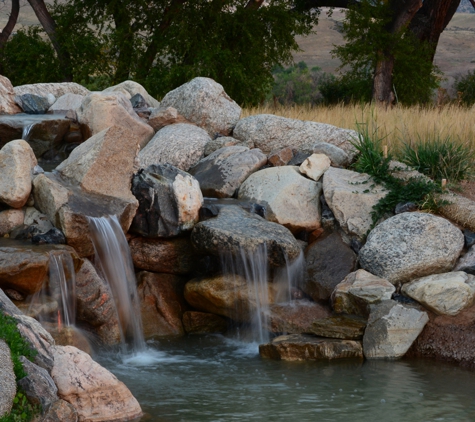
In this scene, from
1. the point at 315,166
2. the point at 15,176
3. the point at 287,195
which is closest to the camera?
the point at 15,176

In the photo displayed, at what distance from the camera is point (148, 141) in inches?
506

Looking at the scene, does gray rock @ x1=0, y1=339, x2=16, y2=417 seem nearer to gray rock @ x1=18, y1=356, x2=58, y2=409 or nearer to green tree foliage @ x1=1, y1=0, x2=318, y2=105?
gray rock @ x1=18, y1=356, x2=58, y2=409

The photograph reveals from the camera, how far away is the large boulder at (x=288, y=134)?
39.9 ft

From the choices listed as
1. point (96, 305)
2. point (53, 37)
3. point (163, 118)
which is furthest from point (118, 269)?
point (53, 37)

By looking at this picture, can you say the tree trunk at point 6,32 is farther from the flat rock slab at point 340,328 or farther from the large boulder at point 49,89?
the flat rock slab at point 340,328

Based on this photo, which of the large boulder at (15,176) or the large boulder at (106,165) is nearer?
the large boulder at (15,176)

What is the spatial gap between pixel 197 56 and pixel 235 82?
1.35 metres

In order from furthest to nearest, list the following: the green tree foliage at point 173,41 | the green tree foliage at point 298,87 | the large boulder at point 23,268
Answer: the green tree foliage at point 298,87 → the green tree foliage at point 173,41 → the large boulder at point 23,268

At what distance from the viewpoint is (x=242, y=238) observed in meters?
9.20

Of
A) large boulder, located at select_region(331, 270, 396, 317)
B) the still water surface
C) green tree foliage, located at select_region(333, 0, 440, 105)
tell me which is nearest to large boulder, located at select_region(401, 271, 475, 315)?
large boulder, located at select_region(331, 270, 396, 317)

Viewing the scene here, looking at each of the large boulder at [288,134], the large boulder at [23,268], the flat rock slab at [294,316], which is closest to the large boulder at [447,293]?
the flat rock slab at [294,316]

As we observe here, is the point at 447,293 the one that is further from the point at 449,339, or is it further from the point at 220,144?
the point at 220,144

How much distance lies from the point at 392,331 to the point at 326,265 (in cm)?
167

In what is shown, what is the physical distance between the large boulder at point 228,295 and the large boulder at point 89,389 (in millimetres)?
3072
